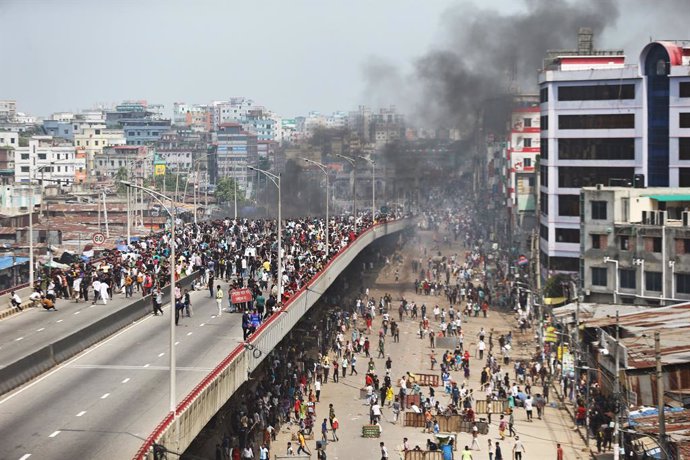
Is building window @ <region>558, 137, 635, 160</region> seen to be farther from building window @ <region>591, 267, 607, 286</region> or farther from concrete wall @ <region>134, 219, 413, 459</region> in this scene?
concrete wall @ <region>134, 219, 413, 459</region>

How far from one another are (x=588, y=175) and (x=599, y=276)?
13858 millimetres

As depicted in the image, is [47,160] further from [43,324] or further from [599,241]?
[43,324]

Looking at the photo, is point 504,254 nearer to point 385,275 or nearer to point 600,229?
point 385,275

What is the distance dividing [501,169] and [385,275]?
42.2 m

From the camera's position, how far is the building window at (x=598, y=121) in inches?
3056

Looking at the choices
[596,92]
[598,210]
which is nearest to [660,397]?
[598,210]

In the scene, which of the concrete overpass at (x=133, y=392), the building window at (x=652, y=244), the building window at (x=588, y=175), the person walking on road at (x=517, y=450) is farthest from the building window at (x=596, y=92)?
the person walking on road at (x=517, y=450)

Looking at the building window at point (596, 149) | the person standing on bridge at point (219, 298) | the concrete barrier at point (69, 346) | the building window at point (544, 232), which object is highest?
the building window at point (596, 149)

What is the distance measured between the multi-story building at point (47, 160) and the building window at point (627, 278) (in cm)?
12636

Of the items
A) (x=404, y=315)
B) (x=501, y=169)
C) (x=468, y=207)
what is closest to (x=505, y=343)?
(x=404, y=315)

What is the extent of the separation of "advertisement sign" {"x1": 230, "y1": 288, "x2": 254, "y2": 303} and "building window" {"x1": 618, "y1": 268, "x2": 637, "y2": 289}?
22295 mm

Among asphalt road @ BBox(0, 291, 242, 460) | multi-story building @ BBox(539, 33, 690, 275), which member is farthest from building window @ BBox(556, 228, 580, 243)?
asphalt road @ BBox(0, 291, 242, 460)

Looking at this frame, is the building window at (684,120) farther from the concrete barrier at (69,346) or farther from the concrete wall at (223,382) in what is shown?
the concrete barrier at (69,346)

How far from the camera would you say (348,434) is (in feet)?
161
